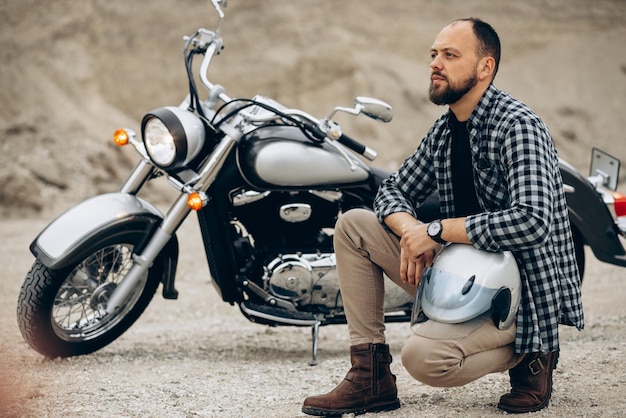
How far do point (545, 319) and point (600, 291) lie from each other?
9.31 feet

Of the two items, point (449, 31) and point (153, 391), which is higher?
point (449, 31)

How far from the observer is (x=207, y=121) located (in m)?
3.67

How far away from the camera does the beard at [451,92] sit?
288cm

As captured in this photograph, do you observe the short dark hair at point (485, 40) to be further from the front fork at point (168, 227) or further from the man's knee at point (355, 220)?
the front fork at point (168, 227)

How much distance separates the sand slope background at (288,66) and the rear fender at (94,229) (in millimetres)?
4908

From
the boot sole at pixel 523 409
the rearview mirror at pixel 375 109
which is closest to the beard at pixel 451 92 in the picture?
the rearview mirror at pixel 375 109

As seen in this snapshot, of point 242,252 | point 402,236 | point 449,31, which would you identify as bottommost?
point 242,252

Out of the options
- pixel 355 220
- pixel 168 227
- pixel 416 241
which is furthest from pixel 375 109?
pixel 168 227

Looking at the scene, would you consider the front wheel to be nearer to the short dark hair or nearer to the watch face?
the watch face

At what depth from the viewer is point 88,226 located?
140 inches

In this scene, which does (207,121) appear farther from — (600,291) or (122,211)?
(600,291)

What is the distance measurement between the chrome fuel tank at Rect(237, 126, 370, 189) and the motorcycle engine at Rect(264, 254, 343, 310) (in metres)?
0.33

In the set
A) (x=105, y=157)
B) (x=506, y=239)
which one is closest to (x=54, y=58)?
(x=105, y=157)

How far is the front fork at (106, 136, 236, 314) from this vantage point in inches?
142
